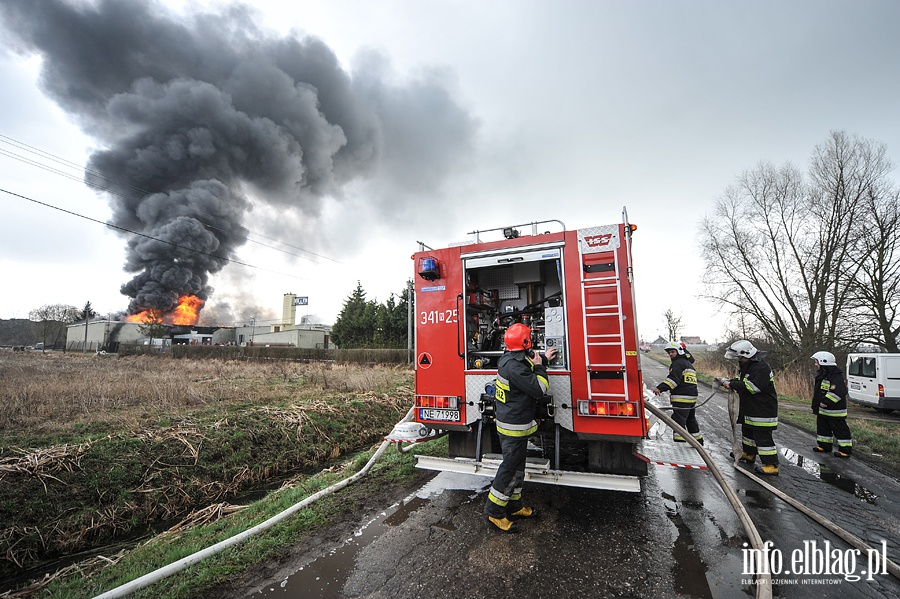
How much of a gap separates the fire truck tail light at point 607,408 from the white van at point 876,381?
1307cm

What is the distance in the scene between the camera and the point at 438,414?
178 inches

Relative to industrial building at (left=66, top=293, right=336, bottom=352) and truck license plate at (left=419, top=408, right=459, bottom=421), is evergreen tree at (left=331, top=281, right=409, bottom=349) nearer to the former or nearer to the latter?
industrial building at (left=66, top=293, right=336, bottom=352)

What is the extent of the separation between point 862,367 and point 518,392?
1528cm

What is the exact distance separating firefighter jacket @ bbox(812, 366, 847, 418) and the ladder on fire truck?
15.8 feet

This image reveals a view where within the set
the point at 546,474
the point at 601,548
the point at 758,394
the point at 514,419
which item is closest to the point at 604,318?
the point at 514,419

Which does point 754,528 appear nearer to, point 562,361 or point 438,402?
point 562,361

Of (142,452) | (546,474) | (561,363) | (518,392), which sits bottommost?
(142,452)

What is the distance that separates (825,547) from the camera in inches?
130

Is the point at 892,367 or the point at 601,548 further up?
the point at 892,367

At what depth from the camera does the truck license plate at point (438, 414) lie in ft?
14.6

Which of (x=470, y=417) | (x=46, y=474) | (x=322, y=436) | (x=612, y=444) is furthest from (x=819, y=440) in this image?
(x=46, y=474)

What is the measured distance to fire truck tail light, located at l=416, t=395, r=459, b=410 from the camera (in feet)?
14.7

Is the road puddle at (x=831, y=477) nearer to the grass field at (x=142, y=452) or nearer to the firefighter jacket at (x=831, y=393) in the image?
the firefighter jacket at (x=831, y=393)

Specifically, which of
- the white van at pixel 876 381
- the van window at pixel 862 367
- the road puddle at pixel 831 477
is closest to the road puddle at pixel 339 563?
the road puddle at pixel 831 477
